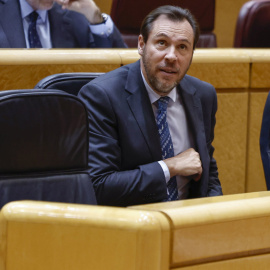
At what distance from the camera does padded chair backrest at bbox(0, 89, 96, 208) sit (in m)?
0.61

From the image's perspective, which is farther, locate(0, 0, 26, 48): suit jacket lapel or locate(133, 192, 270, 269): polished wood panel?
locate(0, 0, 26, 48): suit jacket lapel

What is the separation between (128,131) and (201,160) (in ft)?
0.39

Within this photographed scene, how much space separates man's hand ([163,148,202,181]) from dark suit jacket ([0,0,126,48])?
1.56 ft

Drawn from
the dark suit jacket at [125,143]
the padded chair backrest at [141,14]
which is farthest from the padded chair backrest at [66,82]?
the padded chair backrest at [141,14]

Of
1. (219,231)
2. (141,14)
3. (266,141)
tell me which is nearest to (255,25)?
(141,14)

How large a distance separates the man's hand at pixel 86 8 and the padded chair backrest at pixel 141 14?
0.52 feet

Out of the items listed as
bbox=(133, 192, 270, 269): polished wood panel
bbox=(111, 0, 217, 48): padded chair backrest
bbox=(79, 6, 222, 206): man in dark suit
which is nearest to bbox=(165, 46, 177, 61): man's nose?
bbox=(79, 6, 222, 206): man in dark suit

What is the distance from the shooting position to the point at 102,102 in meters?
0.78

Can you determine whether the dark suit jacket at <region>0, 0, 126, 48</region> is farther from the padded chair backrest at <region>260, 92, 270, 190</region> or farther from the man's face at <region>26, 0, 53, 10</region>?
the padded chair backrest at <region>260, 92, 270, 190</region>

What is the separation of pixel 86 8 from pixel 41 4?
5.0 inches

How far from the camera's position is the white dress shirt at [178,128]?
82 centimetres

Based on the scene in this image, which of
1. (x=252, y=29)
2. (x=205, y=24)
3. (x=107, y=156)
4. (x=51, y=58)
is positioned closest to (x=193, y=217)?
(x=107, y=156)

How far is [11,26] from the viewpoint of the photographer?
3.71 feet

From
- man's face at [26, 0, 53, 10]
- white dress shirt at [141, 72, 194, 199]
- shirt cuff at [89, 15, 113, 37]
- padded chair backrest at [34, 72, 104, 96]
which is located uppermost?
man's face at [26, 0, 53, 10]
